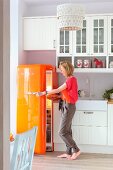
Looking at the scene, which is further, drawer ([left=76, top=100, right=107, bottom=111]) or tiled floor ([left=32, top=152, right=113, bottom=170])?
drawer ([left=76, top=100, right=107, bottom=111])

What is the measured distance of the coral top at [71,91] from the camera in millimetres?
4284

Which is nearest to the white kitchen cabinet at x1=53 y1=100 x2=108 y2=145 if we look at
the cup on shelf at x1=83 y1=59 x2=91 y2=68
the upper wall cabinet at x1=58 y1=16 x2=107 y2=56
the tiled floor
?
the tiled floor

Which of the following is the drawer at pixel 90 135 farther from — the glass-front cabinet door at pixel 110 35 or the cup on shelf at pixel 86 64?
the glass-front cabinet door at pixel 110 35

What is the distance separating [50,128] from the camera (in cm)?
491

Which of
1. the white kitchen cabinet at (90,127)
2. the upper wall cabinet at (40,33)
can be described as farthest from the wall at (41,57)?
the white kitchen cabinet at (90,127)

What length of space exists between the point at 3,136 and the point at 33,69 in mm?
3774

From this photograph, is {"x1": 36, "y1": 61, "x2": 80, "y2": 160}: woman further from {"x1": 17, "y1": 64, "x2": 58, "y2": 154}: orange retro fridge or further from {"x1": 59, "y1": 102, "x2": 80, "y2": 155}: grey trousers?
{"x1": 17, "y1": 64, "x2": 58, "y2": 154}: orange retro fridge

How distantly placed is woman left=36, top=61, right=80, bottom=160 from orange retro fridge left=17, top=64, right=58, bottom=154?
0.39 meters

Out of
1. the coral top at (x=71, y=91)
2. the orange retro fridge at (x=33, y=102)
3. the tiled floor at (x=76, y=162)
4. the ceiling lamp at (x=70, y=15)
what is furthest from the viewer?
the orange retro fridge at (x=33, y=102)

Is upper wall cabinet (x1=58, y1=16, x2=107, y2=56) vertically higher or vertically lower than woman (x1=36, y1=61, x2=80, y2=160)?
higher

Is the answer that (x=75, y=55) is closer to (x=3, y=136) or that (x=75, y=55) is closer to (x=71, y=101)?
(x=71, y=101)

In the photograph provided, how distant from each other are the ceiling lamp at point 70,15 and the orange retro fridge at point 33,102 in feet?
4.68

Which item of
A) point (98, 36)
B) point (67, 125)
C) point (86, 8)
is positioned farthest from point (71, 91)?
point (86, 8)

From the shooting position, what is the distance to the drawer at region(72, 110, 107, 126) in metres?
4.69
